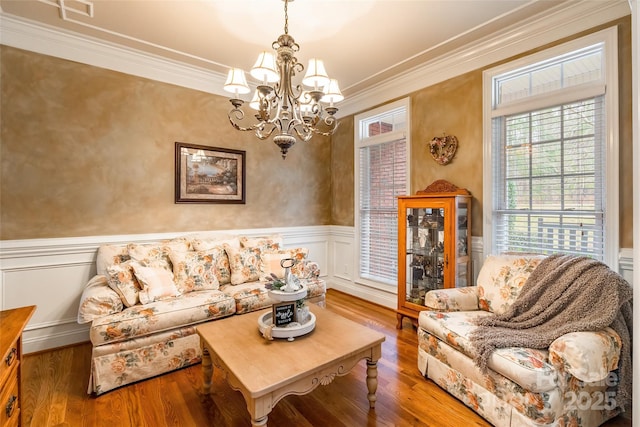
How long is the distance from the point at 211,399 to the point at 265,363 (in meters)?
0.80

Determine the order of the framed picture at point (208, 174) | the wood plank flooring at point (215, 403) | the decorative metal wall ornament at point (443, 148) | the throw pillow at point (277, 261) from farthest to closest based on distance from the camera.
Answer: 1. the framed picture at point (208, 174)
2. the throw pillow at point (277, 261)
3. the decorative metal wall ornament at point (443, 148)
4. the wood plank flooring at point (215, 403)

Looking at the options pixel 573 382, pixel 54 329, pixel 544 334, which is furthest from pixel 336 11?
pixel 54 329

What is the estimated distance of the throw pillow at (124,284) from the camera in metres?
2.44

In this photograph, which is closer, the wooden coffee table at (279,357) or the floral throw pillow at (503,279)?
the wooden coffee table at (279,357)

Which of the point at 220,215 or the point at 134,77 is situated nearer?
the point at 134,77

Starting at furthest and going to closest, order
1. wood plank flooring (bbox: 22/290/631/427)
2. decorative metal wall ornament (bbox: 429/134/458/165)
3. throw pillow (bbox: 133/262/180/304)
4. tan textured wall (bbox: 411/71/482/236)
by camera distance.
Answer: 1. decorative metal wall ornament (bbox: 429/134/458/165)
2. tan textured wall (bbox: 411/71/482/236)
3. throw pillow (bbox: 133/262/180/304)
4. wood plank flooring (bbox: 22/290/631/427)

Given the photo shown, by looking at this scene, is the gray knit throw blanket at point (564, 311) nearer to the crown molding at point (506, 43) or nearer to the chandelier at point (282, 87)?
the chandelier at point (282, 87)

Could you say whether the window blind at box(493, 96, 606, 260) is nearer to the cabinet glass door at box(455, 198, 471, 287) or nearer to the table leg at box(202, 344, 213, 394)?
the cabinet glass door at box(455, 198, 471, 287)

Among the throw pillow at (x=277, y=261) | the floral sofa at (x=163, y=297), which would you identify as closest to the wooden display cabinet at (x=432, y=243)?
the floral sofa at (x=163, y=297)

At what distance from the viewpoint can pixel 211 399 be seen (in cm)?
208

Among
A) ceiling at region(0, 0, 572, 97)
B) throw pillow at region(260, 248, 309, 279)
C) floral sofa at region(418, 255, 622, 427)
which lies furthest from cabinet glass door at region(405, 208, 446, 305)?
ceiling at region(0, 0, 572, 97)

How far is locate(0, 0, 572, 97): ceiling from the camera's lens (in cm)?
238

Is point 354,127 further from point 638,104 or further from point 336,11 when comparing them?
point 638,104

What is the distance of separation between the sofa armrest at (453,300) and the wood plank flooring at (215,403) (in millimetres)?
572
